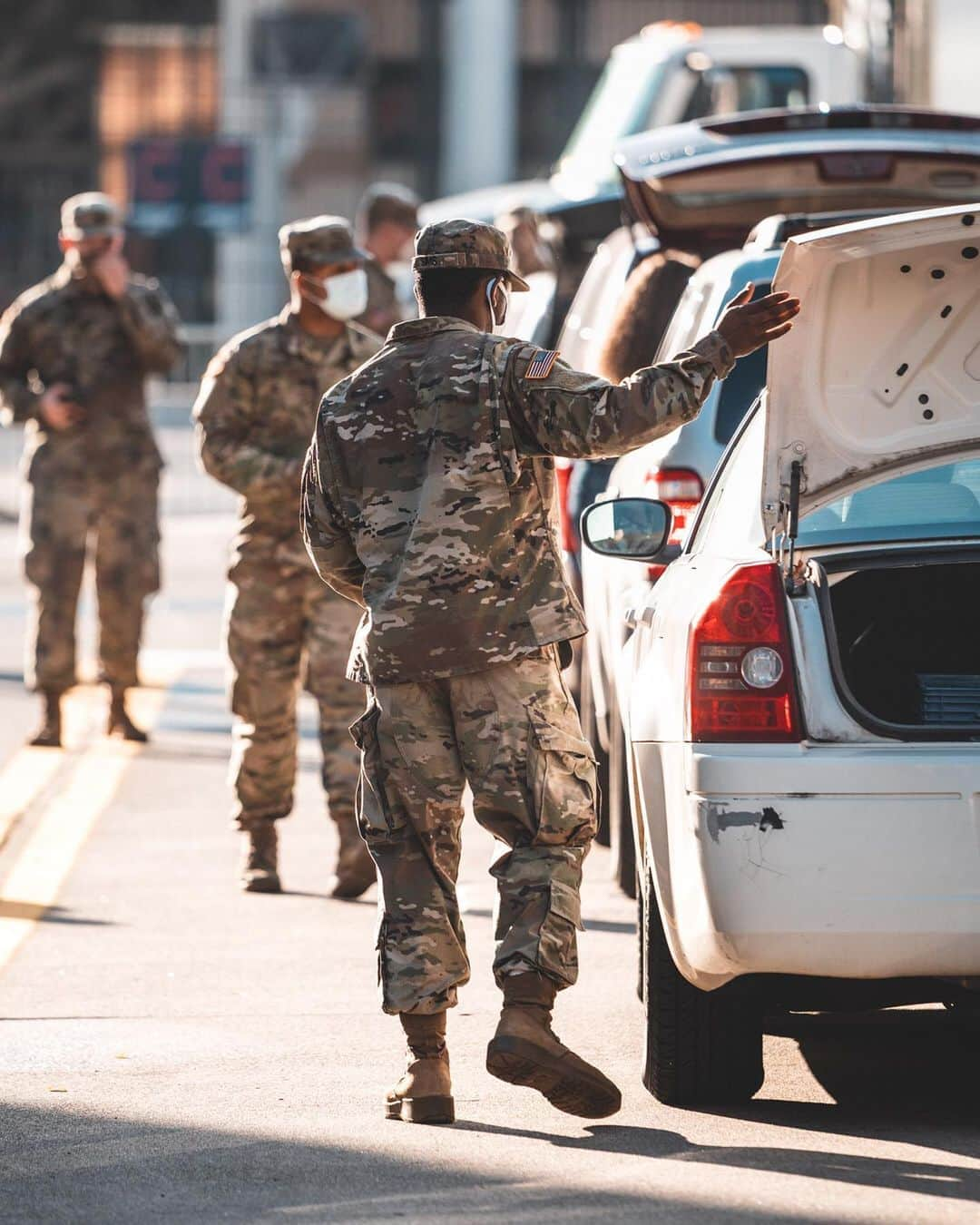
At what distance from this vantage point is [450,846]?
539cm

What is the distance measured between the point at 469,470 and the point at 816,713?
844mm

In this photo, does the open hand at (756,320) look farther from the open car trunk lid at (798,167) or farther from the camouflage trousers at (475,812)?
the open car trunk lid at (798,167)

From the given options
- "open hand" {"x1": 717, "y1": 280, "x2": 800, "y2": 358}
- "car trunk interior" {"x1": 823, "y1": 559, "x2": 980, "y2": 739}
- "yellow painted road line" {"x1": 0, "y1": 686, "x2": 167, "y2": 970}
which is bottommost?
"yellow painted road line" {"x1": 0, "y1": 686, "x2": 167, "y2": 970}

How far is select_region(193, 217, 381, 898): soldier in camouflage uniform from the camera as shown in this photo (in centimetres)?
797

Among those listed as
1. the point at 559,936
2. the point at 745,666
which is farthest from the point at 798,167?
the point at 559,936

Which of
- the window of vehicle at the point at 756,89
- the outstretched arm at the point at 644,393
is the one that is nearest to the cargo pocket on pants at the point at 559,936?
the outstretched arm at the point at 644,393

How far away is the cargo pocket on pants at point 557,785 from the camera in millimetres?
5238

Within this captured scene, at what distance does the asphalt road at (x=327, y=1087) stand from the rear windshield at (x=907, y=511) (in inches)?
45.0

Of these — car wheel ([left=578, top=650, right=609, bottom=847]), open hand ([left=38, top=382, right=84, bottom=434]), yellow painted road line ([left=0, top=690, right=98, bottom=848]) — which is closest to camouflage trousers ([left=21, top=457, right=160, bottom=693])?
open hand ([left=38, top=382, right=84, bottom=434])

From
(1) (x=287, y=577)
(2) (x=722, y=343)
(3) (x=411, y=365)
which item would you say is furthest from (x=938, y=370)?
(1) (x=287, y=577)

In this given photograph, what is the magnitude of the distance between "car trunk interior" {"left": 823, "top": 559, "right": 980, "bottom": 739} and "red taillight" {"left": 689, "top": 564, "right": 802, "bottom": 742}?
67 cm

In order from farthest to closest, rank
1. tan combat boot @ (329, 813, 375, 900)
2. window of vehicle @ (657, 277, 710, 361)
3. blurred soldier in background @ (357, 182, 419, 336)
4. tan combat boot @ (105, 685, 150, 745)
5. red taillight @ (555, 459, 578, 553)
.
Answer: tan combat boot @ (105, 685, 150, 745), blurred soldier in background @ (357, 182, 419, 336), red taillight @ (555, 459, 578, 553), tan combat boot @ (329, 813, 375, 900), window of vehicle @ (657, 277, 710, 361)

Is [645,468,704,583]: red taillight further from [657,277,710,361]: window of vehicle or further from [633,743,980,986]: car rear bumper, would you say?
[633,743,980,986]: car rear bumper

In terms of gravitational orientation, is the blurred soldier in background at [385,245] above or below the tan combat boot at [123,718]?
above
